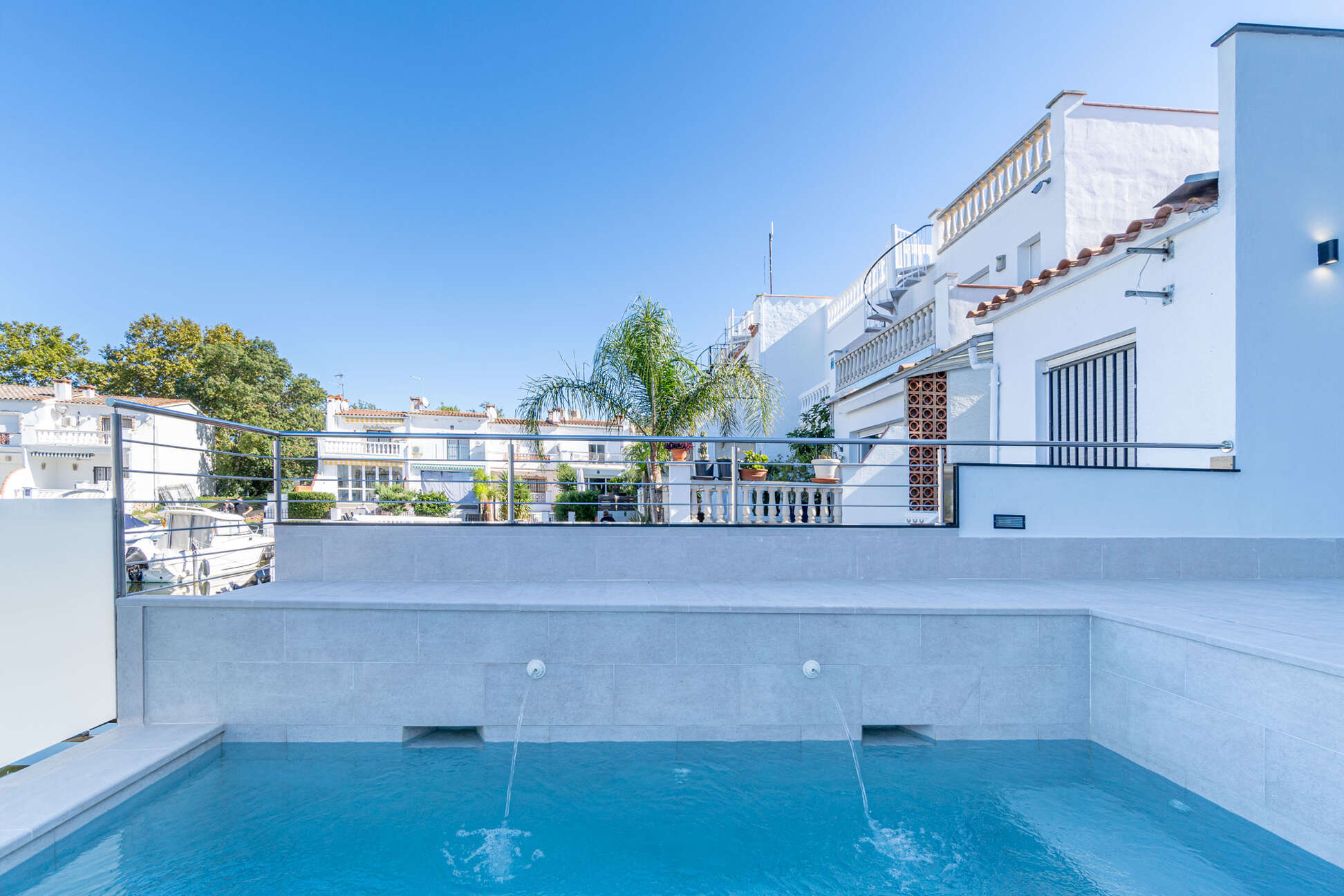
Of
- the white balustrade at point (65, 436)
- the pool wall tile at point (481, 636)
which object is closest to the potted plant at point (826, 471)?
the pool wall tile at point (481, 636)

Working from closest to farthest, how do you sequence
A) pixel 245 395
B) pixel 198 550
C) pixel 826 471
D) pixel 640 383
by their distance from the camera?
pixel 198 550 → pixel 640 383 → pixel 826 471 → pixel 245 395

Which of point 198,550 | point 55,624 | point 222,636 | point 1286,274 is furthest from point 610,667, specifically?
point 198,550

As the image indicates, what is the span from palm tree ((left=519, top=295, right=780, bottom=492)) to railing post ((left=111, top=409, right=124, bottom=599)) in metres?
4.66

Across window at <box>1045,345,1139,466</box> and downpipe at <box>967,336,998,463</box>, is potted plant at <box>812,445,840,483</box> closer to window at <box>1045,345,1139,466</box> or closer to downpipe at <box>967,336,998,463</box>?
downpipe at <box>967,336,998,463</box>

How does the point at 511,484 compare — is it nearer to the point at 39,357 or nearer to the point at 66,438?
the point at 66,438

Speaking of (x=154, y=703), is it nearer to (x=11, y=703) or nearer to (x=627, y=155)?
(x=11, y=703)

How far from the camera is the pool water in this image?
8.54 ft

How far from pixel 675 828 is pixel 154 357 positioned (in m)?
44.5

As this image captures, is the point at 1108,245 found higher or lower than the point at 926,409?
higher

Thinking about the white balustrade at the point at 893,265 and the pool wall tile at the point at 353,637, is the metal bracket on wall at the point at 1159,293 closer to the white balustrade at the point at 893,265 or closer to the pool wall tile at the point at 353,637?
the pool wall tile at the point at 353,637

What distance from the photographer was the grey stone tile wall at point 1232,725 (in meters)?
2.50

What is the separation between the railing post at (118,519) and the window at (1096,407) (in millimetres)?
7415

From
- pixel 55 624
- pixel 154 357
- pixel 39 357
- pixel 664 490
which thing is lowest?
pixel 55 624

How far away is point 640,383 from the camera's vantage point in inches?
322
